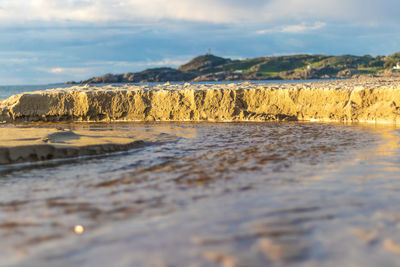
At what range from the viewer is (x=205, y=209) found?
14.1ft

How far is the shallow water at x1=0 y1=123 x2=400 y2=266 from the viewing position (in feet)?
10.5

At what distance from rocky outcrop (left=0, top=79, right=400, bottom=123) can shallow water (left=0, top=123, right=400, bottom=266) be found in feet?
22.9

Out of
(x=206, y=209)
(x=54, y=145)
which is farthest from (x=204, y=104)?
(x=206, y=209)

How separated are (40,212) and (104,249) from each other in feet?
4.69

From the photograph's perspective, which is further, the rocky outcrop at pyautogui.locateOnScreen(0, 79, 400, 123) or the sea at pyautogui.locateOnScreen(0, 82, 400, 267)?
the rocky outcrop at pyautogui.locateOnScreen(0, 79, 400, 123)

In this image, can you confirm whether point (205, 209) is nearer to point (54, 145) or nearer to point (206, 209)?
point (206, 209)

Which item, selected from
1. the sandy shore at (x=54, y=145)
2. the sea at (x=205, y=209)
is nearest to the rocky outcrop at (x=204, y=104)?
the sandy shore at (x=54, y=145)

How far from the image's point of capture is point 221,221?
3.90 meters

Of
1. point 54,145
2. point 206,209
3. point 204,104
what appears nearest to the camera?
point 206,209

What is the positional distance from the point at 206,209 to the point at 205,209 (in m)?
0.01

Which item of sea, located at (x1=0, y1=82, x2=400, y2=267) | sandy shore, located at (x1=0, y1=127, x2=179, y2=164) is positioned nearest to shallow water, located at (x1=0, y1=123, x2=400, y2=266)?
sea, located at (x1=0, y1=82, x2=400, y2=267)

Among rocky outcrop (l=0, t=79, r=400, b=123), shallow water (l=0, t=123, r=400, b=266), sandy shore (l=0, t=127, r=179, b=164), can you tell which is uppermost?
rocky outcrop (l=0, t=79, r=400, b=123)

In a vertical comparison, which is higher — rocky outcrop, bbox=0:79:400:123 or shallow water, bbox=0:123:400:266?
rocky outcrop, bbox=0:79:400:123

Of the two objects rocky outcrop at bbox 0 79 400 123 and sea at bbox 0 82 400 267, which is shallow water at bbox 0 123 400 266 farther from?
rocky outcrop at bbox 0 79 400 123
